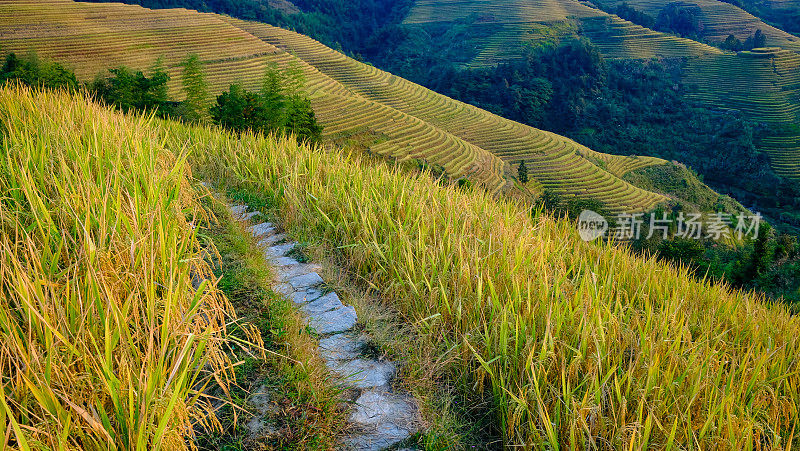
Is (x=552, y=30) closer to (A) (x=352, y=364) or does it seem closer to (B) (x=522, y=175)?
(B) (x=522, y=175)

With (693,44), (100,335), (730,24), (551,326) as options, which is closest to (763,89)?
(693,44)

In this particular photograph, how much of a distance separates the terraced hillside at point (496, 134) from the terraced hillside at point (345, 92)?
139 millimetres

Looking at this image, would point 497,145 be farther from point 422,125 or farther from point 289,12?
point 289,12

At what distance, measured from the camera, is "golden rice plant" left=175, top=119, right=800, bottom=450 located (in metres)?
1.58

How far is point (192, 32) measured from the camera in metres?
54.7

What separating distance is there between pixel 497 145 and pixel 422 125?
10463 mm

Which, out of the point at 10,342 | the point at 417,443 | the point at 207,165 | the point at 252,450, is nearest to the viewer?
the point at 10,342

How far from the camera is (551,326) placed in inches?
72.8

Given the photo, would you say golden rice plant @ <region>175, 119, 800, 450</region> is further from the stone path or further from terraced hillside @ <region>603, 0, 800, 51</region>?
terraced hillside @ <region>603, 0, 800, 51</region>

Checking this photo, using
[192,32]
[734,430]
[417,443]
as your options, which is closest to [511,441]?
[417,443]

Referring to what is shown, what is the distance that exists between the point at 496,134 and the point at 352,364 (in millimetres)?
55342

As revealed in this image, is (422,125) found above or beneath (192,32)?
beneath

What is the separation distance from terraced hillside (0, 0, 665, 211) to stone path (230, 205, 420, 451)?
32.7m

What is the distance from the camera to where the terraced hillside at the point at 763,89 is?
57.9 m
